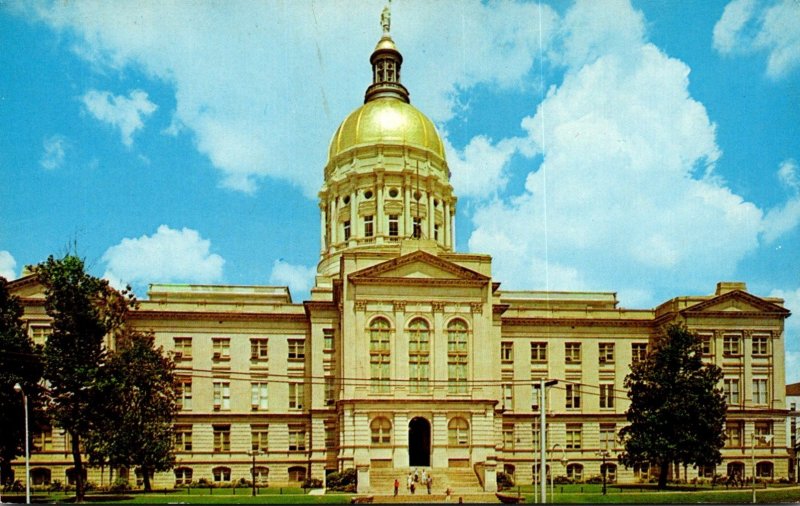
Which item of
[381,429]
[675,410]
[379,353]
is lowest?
[381,429]

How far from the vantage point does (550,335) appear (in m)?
Result: 77.2

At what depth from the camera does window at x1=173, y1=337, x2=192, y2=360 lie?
242 feet

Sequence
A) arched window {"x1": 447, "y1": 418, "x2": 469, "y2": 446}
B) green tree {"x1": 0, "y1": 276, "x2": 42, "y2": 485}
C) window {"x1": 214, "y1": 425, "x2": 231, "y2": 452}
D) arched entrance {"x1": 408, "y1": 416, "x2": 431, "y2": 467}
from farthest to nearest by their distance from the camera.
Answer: window {"x1": 214, "y1": 425, "x2": 231, "y2": 452} < arched entrance {"x1": 408, "y1": 416, "x2": 431, "y2": 467} < arched window {"x1": 447, "y1": 418, "x2": 469, "y2": 446} < green tree {"x1": 0, "y1": 276, "x2": 42, "y2": 485}

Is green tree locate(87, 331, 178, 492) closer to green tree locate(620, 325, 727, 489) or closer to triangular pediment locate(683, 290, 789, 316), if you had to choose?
green tree locate(620, 325, 727, 489)

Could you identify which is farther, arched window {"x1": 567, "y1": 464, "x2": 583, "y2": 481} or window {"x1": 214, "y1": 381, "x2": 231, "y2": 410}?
arched window {"x1": 567, "y1": 464, "x2": 583, "y2": 481}

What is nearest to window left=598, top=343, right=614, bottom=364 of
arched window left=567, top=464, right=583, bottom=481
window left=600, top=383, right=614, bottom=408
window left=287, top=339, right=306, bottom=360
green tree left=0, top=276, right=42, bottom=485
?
window left=600, top=383, right=614, bottom=408

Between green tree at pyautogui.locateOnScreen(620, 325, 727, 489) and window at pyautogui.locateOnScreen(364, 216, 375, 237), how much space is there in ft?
107

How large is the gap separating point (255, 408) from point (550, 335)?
87.6 ft

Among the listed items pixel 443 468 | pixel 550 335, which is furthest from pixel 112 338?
pixel 550 335

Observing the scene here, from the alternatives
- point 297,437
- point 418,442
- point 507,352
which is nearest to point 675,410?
point 507,352

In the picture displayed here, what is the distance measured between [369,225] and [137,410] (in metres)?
36.0

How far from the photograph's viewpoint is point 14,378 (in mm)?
51375

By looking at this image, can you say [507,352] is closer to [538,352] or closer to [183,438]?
[538,352]

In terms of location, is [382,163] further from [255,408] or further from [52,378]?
[52,378]
